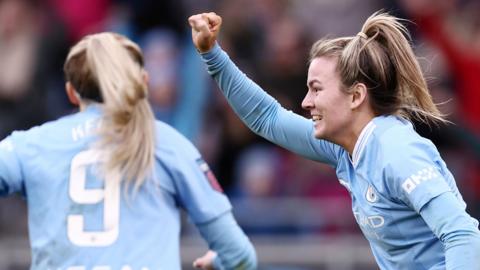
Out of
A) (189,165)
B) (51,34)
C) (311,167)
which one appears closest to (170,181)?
(189,165)

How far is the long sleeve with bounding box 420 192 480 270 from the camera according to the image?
3.91 meters

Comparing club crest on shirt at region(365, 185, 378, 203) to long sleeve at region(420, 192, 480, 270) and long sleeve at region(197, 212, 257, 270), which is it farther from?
long sleeve at region(197, 212, 257, 270)

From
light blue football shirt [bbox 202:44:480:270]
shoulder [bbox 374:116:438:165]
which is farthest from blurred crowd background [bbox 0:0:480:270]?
shoulder [bbox 374:116:438:165]

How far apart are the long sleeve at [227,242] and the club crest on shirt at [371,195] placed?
998 mm

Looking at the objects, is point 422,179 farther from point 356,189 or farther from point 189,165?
point 189,165

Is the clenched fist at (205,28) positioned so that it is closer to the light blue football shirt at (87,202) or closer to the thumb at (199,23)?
the thumb at (199,23)

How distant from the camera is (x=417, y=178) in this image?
4.02 metres

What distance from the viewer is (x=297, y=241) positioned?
8.40 metres

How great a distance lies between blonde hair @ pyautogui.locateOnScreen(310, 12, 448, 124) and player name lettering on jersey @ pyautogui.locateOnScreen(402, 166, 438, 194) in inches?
13.8

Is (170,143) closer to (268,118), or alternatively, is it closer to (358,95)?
(268,118)

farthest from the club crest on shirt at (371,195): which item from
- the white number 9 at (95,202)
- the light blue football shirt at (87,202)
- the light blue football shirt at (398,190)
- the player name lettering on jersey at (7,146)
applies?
the player name lettering on jersey at (7,146)

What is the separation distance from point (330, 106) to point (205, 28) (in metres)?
0.51

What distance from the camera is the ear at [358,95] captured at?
4328 millimetres

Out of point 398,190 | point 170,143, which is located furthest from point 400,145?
point 170,143
